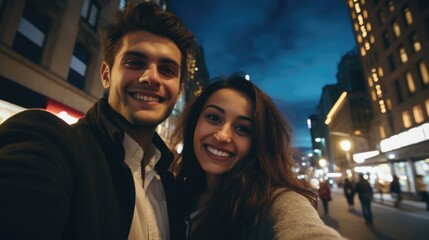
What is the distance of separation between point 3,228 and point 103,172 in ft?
1.97

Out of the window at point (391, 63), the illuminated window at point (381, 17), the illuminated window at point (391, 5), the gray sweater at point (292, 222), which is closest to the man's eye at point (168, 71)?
the gray sweater at point (292, 222)

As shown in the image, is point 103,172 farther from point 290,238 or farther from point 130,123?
point 290,238

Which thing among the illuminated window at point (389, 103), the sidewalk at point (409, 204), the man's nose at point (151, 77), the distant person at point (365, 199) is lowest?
the sidewalk at point (409, 204)

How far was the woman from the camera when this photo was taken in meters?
1.80

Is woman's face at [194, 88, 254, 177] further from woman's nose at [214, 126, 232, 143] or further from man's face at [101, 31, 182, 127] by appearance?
man's face at [101, 31, 182, 127]

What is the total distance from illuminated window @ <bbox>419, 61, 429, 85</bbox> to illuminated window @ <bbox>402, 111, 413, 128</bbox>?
A: 3540 mm

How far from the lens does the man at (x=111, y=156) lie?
91 centimetres

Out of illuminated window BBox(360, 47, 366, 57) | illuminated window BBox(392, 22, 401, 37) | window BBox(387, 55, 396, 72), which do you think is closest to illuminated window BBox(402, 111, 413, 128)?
window BBox(387, 55, 396, 72)

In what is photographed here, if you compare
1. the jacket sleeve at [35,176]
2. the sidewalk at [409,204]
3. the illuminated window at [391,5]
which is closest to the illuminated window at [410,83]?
the illuminated window at [391,5]

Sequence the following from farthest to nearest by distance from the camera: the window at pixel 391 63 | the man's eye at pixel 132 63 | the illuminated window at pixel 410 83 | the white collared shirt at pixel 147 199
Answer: the window at pixel 391 63 → the illuminated window at pixel 410 83 → the man's eye at pixel 132 63 → the white collared shirt at pixel 147 199

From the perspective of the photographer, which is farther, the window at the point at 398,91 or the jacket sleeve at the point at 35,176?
the window at the point at 398,91

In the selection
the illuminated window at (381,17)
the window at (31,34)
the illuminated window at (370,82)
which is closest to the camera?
the window at (31,34)

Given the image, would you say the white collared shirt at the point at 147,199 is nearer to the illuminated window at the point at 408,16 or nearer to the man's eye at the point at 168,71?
the man's eye at the point at 168,71

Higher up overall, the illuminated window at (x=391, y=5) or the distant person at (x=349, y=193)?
the illuminated window at (x=391, y=5)
